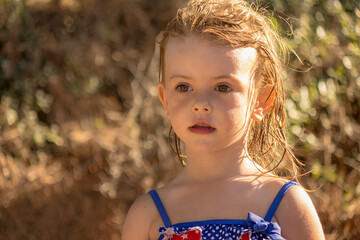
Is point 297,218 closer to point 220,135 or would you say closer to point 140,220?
point 220,135

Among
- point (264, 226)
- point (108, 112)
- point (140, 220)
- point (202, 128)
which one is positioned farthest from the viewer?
point (108, 112)

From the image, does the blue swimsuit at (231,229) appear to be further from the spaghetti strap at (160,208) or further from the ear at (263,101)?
the ear at (263,101)

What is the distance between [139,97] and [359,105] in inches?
51.7

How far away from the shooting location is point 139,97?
12.5ft

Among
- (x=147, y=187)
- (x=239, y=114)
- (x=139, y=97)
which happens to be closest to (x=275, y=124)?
(x=239, y=114)

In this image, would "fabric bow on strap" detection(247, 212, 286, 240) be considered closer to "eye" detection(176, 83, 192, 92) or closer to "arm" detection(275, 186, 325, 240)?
"arm" detection(275, 186, 325, 240)

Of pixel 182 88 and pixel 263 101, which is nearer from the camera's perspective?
pixel 182 88

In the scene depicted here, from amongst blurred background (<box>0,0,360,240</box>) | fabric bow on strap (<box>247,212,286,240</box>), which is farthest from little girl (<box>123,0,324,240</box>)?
blurred background (<box>0,0,360,240</box>)

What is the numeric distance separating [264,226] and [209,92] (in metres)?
0.42

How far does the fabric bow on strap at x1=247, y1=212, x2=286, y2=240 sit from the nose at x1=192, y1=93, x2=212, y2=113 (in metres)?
0.33

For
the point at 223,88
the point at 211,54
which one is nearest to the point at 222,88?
the point at 223,88

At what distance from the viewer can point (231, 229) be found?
1779 millimetres

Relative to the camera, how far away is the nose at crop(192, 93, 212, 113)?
5.93 ft

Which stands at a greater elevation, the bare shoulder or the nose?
the nose
